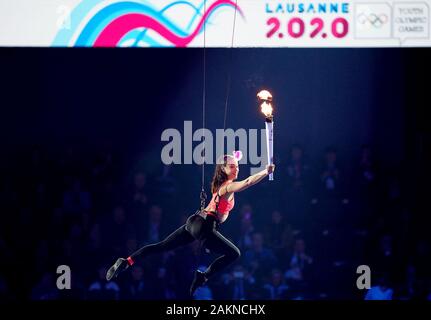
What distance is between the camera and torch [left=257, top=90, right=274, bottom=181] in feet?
22.1

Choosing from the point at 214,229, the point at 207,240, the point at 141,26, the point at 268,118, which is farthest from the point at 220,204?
the point at 141,26

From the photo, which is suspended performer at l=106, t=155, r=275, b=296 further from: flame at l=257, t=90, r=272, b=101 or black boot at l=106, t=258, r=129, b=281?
flame at l=257, t=90, r=272, b=101

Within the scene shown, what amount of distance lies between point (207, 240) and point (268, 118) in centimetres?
114

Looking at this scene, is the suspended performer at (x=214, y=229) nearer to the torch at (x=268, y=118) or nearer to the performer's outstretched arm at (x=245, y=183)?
the performer's outstretched arm at (x=245, y=183)

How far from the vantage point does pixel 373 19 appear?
666cm

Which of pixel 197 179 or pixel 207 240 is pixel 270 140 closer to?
pixel 197 179

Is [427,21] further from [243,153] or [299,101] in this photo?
[243,153]

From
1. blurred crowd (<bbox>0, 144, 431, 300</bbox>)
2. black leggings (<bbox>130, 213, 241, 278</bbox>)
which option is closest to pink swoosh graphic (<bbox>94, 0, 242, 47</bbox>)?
blurred crowd (<bbox>0, 144, 431, 300</bbox>)

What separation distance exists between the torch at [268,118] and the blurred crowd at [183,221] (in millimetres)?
213

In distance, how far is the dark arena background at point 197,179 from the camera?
22.2 feet

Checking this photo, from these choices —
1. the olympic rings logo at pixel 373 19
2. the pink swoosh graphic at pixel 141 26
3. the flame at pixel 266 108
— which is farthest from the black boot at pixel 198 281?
the olympic rings logo at pixel 373 19
